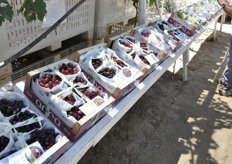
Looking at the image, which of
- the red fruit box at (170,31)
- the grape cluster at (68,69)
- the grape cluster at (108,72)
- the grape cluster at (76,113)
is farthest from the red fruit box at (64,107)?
the red fruit box at (170,31)

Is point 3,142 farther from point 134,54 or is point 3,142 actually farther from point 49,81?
point 134,54

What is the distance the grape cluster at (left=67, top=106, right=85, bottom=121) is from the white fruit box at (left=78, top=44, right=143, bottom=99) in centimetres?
36

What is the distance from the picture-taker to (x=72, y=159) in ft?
5.04

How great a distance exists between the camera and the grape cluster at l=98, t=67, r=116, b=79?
6.86 feet

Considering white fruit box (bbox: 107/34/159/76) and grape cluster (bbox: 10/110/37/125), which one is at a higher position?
white fruit box (bbox: 107/34/159/76)

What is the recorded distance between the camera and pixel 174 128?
3037mm

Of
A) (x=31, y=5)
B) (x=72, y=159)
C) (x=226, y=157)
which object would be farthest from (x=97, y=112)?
(x=226, y=157)

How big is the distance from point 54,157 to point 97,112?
1.35 ft

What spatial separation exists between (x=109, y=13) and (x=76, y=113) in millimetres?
1875

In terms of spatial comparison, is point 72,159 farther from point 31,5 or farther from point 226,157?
point 226,157

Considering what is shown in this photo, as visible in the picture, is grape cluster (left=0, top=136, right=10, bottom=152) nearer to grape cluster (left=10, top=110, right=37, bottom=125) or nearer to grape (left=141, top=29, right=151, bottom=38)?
grape cluster (left=10, top=110, right=37, bottom=125)

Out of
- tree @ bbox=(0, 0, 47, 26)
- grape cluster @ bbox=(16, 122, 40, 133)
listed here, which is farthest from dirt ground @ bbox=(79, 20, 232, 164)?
tree @ bbox=(0, 0, 47, 26)

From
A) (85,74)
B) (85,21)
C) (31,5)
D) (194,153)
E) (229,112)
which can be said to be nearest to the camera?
(31,5)

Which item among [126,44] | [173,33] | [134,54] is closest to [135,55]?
[134,54]
